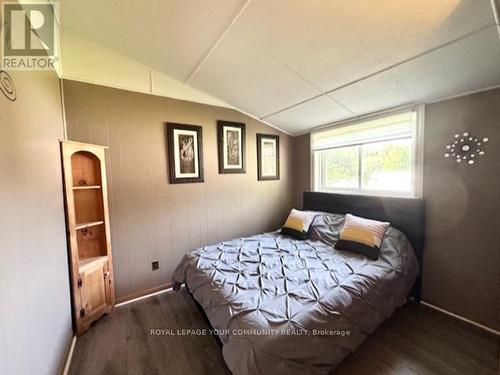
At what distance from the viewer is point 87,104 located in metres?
2.36

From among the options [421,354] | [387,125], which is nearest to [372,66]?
[387,125]

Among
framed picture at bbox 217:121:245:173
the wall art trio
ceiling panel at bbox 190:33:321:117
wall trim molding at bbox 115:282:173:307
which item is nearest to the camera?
ceiling panel at bbox 190:33:321:117

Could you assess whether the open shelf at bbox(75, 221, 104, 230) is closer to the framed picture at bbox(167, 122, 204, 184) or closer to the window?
the framed picture at bbox(167, 122, 204, 184)

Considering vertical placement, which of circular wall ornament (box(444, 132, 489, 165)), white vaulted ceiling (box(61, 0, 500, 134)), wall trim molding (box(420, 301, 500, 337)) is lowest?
wall trim molding (box(420, 301, 500, 337))

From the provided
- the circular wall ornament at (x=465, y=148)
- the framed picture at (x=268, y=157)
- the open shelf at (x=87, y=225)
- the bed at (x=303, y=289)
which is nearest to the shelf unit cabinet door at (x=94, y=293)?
the open shelf at (x=87, y=225)

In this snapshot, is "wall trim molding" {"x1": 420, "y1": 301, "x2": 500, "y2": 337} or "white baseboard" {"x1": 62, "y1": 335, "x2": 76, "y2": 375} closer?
"white baseboard" {"x1": 62, "y1": 335, "x2": 76, "y2": 375}

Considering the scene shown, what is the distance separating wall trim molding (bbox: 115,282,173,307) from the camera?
2573mm

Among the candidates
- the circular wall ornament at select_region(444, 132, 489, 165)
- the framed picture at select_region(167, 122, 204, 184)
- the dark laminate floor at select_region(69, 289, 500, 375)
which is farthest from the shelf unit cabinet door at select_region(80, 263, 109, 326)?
the circular wall ornament at select_region(444, 132, 489, 165)

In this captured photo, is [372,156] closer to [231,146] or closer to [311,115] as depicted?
[311,115]

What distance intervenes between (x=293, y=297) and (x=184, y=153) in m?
2.19

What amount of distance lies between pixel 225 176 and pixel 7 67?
2.39 meters

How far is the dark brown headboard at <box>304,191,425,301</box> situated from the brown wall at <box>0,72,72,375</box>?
3174mm

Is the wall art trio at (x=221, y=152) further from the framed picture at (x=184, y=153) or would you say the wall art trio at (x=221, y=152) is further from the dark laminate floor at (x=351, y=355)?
the dark laminate floor at (x=351, y=355)

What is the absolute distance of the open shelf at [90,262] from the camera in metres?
2.09
